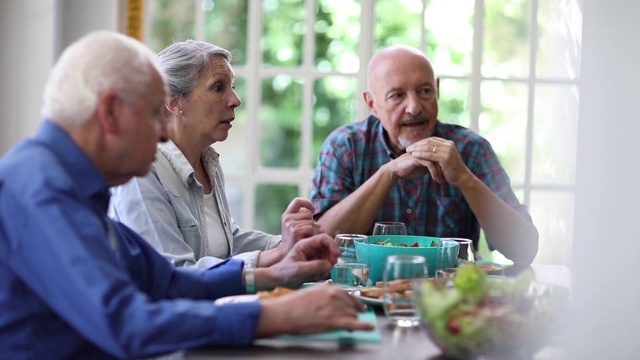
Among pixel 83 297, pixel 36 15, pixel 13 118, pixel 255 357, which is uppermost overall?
pixel 36 15

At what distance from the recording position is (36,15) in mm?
3736

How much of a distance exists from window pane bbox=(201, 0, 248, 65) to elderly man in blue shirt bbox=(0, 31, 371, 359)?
6623mm

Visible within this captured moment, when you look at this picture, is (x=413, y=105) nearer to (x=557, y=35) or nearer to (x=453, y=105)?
(x=557, y=35)

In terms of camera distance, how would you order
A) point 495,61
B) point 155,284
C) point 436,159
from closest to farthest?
point 155,284, point 436,159, point 495,61

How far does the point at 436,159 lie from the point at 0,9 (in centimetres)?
228

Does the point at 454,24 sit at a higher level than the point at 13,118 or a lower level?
higher

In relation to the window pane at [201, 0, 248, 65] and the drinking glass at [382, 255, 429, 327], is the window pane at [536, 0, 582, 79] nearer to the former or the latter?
the drinking glass at [382, 255, 429, 327]

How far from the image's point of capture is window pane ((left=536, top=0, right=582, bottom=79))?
13.4 ft

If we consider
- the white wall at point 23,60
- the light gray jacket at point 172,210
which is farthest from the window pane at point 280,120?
the light gray jacket at point 172,210

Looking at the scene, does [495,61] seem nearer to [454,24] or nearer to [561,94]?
[454,24]

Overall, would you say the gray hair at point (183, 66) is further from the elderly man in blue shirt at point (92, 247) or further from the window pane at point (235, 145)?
the window pane at point (235, 145)

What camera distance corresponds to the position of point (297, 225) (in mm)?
2137

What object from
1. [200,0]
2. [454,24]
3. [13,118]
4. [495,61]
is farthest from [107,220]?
[495,61]

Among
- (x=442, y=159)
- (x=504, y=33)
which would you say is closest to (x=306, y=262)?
(x=442, y=159)
